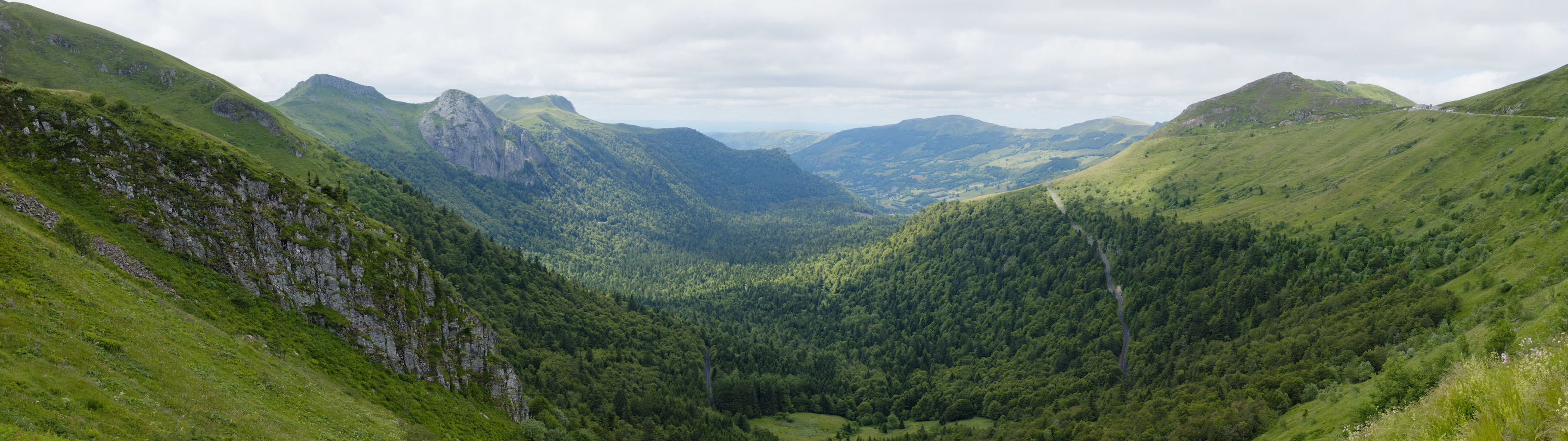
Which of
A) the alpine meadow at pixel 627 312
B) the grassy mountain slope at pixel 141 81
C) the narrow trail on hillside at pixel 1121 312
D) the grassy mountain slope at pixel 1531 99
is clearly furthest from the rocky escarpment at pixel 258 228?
the grassy mountain slope at pixel 1531 99

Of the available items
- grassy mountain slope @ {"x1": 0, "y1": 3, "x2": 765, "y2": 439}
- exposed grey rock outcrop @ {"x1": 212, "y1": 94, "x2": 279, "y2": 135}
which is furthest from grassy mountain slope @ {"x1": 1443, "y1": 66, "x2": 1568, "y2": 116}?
exposed grey rock outcrop @ {"x1": 212, "y1": 94, "x2": 279, "y2": 135}

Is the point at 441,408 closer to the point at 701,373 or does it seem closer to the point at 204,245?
the point at 204,245

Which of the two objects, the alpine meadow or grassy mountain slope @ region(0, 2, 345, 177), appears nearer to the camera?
the alpine meadow

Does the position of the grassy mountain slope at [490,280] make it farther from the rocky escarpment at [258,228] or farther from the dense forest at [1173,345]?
the dense forest at [1173,345]

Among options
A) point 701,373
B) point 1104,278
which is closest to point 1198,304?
point 1104,278

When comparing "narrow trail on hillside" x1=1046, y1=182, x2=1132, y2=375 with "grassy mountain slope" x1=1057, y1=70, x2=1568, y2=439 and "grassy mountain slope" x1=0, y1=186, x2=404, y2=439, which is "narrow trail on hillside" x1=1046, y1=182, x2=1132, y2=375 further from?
"grassy mountain slope" x1=0, y1=186, x2=404, y2=439
